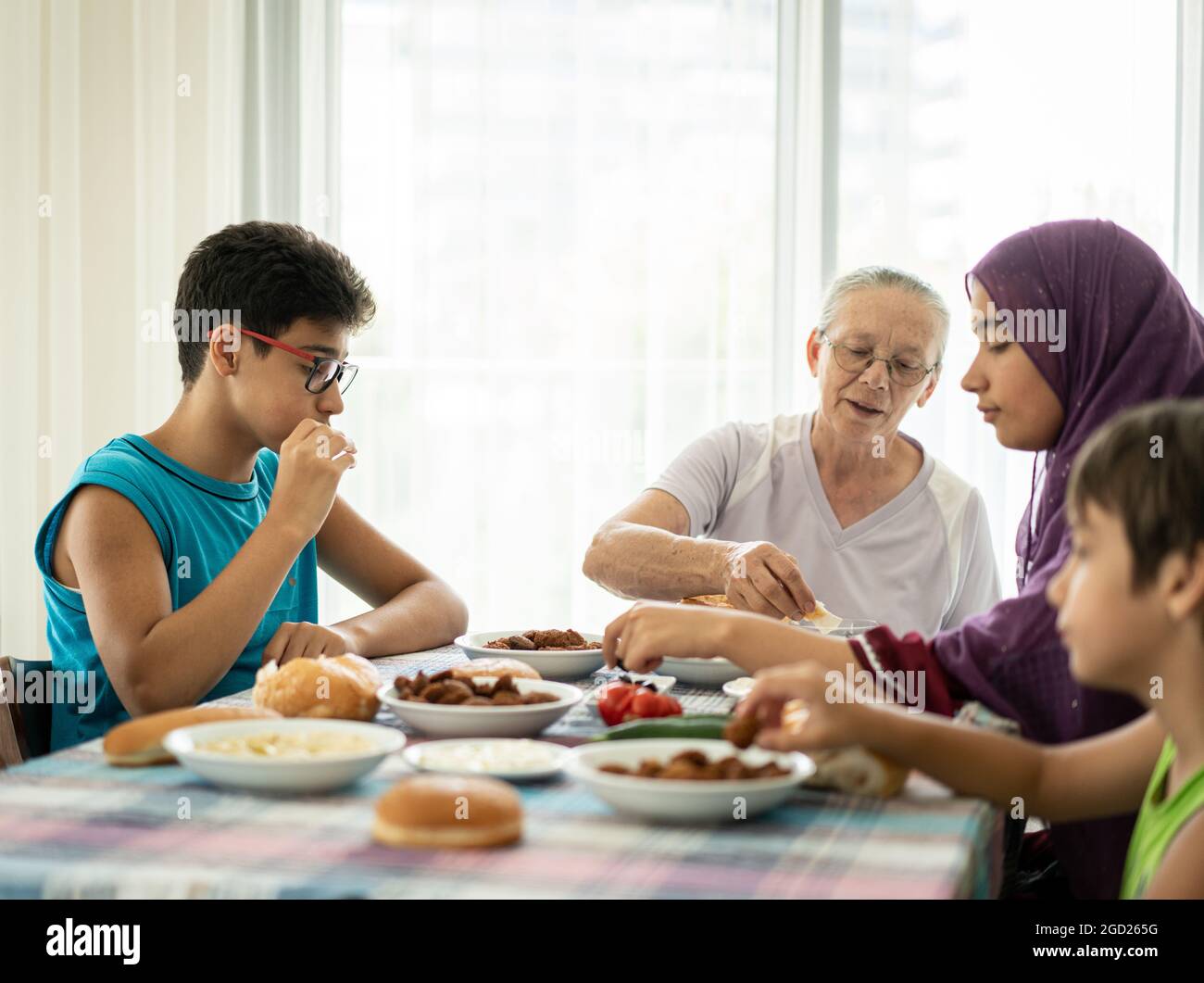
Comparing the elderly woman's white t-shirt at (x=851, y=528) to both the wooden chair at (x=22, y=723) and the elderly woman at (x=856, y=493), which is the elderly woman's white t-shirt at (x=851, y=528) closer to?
the elderly woman at (x=856, y=493)

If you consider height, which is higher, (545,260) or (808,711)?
(545,260)

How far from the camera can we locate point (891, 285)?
8.40 feet

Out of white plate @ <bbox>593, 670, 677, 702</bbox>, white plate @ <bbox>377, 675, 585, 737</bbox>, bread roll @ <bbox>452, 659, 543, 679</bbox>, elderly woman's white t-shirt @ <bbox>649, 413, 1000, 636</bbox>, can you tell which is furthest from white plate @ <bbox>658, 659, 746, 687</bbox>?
elderly woman's white t-shirt @ <bbox>649, 413, 1000, 636</bbox>

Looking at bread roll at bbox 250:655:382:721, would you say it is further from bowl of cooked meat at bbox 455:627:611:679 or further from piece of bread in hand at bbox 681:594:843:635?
piece of bread in hand at bbox 681:594:843:635

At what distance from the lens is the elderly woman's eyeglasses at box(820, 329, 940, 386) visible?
254 cm

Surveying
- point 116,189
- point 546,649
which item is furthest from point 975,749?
point 116,189

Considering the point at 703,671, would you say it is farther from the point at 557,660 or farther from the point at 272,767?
the point at 272,767

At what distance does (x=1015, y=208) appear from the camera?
3535 millimetres

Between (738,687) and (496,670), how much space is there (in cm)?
35

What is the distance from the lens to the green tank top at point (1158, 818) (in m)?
1.15

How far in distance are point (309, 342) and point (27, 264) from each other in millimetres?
1934

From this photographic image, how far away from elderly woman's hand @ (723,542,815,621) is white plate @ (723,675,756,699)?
27 centimetres

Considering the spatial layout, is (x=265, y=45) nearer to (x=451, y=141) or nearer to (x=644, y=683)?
(x=451, y=141)

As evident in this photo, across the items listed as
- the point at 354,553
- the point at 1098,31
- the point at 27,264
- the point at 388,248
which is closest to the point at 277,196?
the point at 388,248
